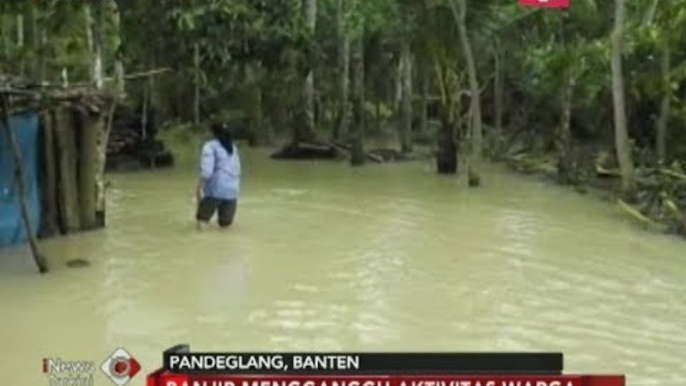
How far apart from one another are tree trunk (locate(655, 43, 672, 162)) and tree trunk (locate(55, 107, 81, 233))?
9.16m

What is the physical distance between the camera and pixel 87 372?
248 inches

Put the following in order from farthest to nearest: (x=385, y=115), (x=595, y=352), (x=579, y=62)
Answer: (x=385, y=115) → (x=579, y=62) → (x=595, y=352)

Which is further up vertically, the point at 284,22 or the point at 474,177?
the point at 284,22

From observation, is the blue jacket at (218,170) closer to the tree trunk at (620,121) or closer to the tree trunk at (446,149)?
the tree trunk at (620,121)

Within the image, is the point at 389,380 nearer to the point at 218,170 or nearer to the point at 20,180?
the point at 20,180

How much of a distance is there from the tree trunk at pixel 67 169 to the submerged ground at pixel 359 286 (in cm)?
38

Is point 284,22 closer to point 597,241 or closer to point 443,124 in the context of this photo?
point 443,124

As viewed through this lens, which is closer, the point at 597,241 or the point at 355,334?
the point at 355,334

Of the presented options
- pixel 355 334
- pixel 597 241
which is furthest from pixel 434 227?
pixel 355 334

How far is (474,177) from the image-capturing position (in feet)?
64.9

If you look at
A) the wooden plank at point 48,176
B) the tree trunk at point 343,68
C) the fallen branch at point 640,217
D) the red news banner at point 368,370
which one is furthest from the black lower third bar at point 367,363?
the tree trunk at point 343,68

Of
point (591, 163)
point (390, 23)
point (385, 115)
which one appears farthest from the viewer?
point (385, 115)

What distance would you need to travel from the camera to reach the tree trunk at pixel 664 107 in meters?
16.8

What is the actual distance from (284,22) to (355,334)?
51.2 ft
